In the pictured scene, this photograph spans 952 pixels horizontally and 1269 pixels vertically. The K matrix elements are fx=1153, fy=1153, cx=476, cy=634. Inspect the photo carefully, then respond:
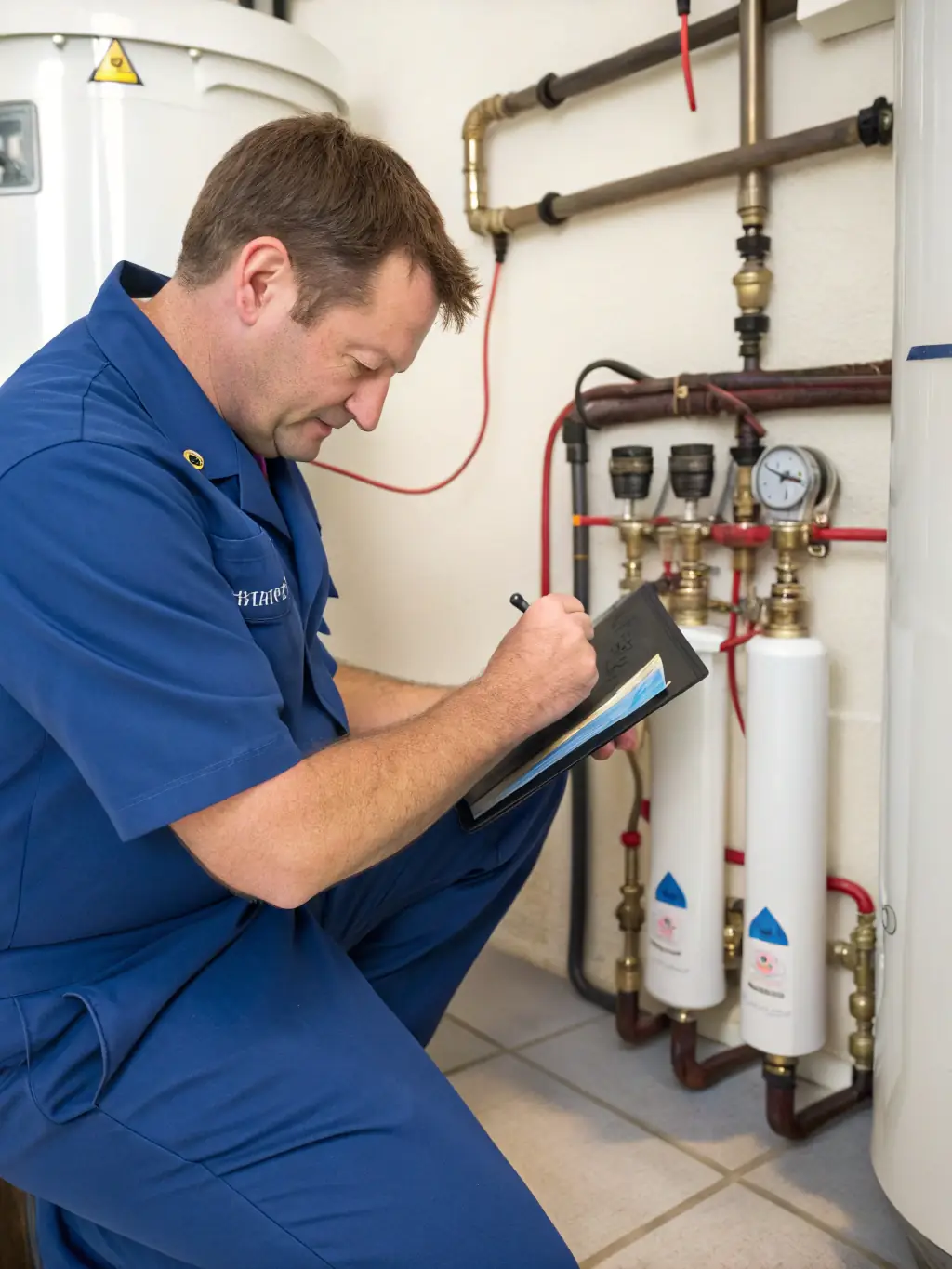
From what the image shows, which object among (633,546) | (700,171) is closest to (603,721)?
(633,546)

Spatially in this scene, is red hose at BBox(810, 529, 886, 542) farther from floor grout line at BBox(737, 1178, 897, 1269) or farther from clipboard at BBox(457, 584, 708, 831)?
floor grout line at BBox(737, 1178, 897, 1269)

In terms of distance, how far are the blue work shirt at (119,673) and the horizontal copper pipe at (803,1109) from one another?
2.09ft

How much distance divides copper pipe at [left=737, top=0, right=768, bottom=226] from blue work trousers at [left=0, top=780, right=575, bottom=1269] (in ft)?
3.00

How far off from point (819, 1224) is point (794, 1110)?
15cm

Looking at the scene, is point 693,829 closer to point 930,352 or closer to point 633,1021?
point 633,1021

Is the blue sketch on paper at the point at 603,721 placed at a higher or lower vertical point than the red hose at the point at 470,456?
lower

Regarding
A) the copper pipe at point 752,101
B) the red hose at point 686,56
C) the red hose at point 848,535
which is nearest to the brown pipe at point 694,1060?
the red hose at point 848,535

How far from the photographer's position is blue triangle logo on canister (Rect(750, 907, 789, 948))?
1.22 m

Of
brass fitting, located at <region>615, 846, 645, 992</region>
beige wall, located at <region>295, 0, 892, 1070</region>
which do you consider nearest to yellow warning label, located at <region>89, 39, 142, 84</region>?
beige wall, located at <region>295, 0, 892, 1070</region>

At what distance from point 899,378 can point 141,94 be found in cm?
86

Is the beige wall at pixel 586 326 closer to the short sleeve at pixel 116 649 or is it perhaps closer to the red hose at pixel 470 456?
the red hose at pixel 470 456

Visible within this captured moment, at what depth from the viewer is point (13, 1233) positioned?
104cm

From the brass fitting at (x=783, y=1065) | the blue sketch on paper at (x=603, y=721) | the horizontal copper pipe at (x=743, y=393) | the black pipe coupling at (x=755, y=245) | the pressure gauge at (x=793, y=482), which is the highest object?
the black pipe coupling at (x=755, y=245)

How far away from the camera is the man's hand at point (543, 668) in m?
0.92
